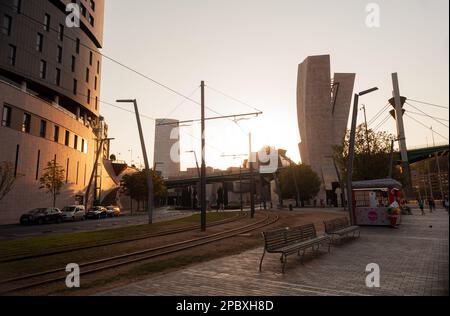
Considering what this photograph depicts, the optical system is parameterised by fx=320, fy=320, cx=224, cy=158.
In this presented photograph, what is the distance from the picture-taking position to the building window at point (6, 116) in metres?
30.7

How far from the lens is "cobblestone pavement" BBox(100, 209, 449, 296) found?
6125mm

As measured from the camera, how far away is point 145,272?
8227 mm

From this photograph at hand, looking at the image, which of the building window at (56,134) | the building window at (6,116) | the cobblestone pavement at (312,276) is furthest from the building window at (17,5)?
the cobblestone pavement at (312,276)

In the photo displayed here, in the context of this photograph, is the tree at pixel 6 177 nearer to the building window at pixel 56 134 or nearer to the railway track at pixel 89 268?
the building window at pixel 56 134

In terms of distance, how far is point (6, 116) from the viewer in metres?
31.1

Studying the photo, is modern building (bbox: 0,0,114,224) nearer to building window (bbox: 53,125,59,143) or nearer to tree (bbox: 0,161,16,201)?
building window (bbox: 53,125,59,143)

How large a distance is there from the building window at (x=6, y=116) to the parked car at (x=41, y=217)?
8764mm

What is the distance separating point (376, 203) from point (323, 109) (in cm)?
7993

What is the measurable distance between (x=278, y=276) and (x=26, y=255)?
29.1 ft

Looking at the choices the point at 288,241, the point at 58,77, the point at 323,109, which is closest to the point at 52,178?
the point at 58,77

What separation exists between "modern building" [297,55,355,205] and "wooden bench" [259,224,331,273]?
87.9 meters

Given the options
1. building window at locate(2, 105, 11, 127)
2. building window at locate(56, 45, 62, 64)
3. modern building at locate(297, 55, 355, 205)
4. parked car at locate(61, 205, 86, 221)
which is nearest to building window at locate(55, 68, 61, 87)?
building window at locate(56, 45, 62, 64)
